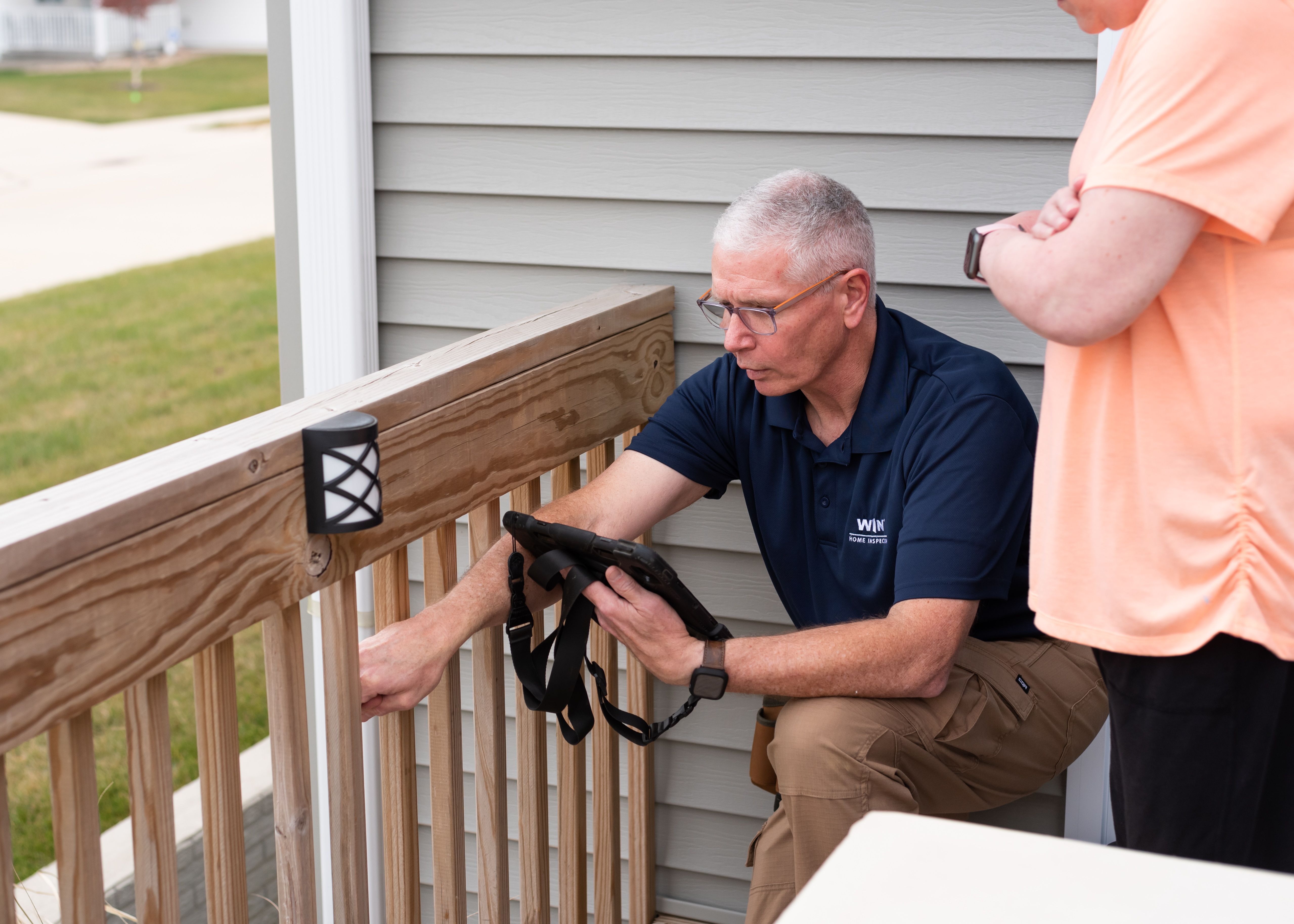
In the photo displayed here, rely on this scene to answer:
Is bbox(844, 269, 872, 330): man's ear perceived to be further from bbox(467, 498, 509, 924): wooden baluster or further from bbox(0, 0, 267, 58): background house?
bbox(0, 0, 267, 58): background house

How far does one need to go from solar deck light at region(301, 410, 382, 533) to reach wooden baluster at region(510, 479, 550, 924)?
622mm

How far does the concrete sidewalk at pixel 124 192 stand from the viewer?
36.6 feet

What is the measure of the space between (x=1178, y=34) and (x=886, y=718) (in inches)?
38.6

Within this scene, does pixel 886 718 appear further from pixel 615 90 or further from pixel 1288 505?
pixel 615 90

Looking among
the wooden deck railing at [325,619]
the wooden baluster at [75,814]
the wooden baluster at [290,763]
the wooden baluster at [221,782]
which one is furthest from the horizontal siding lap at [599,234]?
the wooden baluster at [75,814]

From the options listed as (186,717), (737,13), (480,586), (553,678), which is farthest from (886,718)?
(186,717)

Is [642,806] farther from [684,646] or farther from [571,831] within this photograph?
[684,646]

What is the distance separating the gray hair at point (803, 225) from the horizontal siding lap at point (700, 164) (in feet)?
0.88

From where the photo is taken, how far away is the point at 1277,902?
0.76 m

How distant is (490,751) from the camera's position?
1949 mm

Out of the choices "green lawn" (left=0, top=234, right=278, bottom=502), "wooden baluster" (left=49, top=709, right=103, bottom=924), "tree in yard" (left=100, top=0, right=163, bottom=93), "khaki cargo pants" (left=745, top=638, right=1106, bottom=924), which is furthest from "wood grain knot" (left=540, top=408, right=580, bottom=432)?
"tree in yard" (left=100, top=0, right=163, bottom=93)

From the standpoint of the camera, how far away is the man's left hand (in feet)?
5.85

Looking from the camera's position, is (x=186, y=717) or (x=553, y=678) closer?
(x=553, y=678)

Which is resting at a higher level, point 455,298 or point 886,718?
point 455,298
